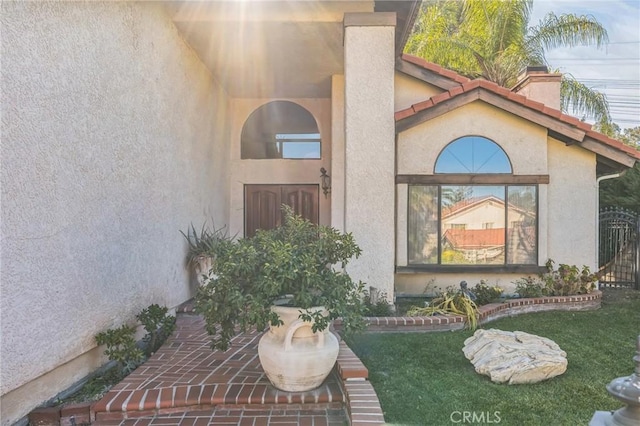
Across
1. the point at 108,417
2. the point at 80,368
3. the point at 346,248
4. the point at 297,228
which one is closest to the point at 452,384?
the point at 346,248

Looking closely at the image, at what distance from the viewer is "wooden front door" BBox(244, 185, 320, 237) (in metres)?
11.0

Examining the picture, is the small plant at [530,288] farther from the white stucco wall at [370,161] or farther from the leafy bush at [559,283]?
the white stucco wall at [370,161]

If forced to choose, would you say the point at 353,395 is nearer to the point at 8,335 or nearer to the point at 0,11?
the point at 8,335

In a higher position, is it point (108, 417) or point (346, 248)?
point (346, 248)

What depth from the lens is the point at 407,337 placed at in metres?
6.28

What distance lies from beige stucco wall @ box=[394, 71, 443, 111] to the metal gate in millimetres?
6220

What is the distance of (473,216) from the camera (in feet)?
28.4

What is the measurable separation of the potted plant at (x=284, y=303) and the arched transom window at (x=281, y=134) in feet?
23.1

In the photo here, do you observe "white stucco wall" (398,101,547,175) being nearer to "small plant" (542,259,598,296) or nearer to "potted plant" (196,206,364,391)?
"small plant" (542,259,598,296)

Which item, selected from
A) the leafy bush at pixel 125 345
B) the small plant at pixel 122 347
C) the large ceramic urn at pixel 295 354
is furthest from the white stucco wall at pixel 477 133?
the small plant at pixel 122 347

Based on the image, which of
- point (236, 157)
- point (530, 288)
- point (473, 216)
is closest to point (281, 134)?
point (236, 157)

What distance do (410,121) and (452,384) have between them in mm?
5313

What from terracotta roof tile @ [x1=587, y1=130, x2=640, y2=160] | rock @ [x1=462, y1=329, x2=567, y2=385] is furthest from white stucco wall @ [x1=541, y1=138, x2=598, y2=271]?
rock @ [x1=462, y1=329, x2=567, y2=385]

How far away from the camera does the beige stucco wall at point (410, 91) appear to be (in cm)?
936
